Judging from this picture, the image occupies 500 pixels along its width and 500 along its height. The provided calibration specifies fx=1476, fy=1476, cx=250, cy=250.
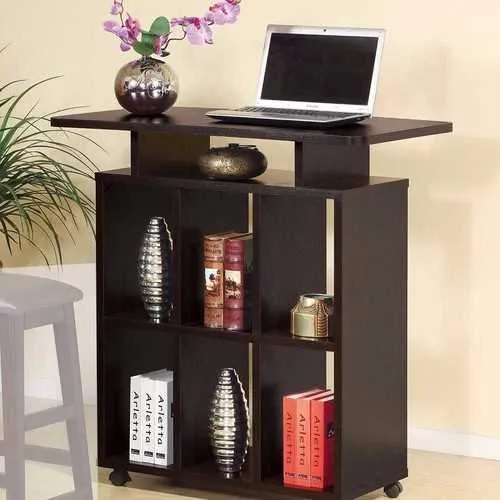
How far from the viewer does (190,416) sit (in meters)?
4.04

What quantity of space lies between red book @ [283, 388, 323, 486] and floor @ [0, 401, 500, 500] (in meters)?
0.25

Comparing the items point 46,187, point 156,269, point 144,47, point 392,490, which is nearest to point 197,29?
point 144,47

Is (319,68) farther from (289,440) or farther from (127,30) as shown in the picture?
(289,440)

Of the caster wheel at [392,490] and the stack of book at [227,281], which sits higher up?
the stack of book at [227,281]

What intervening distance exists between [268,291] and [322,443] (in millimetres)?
417

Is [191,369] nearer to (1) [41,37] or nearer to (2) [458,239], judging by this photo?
(2) [458,239]

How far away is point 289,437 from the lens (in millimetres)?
3855

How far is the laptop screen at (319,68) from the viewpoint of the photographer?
151 inches

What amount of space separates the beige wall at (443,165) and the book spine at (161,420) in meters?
0.85

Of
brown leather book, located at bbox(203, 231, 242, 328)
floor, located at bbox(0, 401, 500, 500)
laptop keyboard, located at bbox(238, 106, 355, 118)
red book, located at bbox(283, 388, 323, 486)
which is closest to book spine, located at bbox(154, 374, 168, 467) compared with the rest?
floor, located at bbox(0, 401, 500, 500)

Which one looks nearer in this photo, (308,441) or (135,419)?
(308,441)

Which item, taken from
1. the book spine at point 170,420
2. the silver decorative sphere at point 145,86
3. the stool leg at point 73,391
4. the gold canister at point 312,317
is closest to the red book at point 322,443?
the gold canister at point 312,317

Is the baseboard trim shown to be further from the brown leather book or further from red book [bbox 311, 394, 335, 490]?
the brown leather book

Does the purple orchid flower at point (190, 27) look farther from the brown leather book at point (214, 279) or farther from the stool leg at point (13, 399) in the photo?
the stool leg at point (13, 399)
